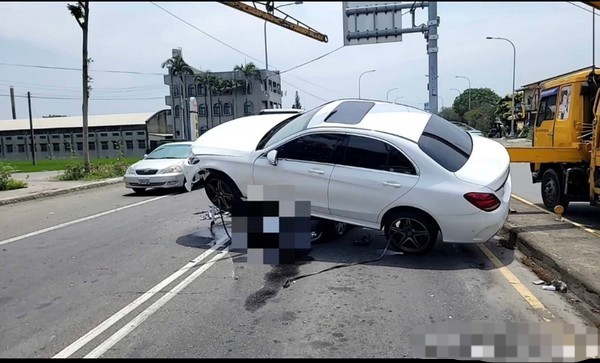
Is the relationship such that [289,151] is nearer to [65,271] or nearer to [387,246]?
[387,246]

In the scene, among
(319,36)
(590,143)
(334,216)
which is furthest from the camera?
(319,36)

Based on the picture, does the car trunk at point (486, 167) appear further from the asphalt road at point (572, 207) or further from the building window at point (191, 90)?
the building window at point (191, 90)

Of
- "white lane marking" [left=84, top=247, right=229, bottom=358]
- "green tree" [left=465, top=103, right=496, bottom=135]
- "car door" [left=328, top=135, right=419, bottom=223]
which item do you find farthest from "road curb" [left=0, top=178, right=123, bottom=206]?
"green tree" [left=465, top=103, right=496, bottom=135]

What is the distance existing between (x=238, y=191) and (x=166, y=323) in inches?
123

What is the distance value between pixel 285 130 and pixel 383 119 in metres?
1.50

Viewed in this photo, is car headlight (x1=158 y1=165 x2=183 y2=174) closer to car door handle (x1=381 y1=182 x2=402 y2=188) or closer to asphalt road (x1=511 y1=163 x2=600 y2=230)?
car door handle (x1=381 y1=182 x2=402 y2=188)

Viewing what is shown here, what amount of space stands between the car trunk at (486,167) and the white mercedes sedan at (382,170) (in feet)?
0.05

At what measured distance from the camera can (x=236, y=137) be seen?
792 cm

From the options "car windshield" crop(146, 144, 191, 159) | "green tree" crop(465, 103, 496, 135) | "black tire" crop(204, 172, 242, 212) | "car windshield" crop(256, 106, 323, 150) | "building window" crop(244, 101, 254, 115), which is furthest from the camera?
"building window" crop(244, 101, 254, 115)

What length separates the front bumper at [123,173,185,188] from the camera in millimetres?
14234

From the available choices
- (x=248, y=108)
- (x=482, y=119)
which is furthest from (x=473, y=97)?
(x=248, y=108)

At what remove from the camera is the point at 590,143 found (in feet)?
28.3

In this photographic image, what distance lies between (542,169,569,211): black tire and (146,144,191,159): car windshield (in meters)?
10.4

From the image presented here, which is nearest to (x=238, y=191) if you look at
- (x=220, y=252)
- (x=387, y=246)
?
(x=220, y=252)
